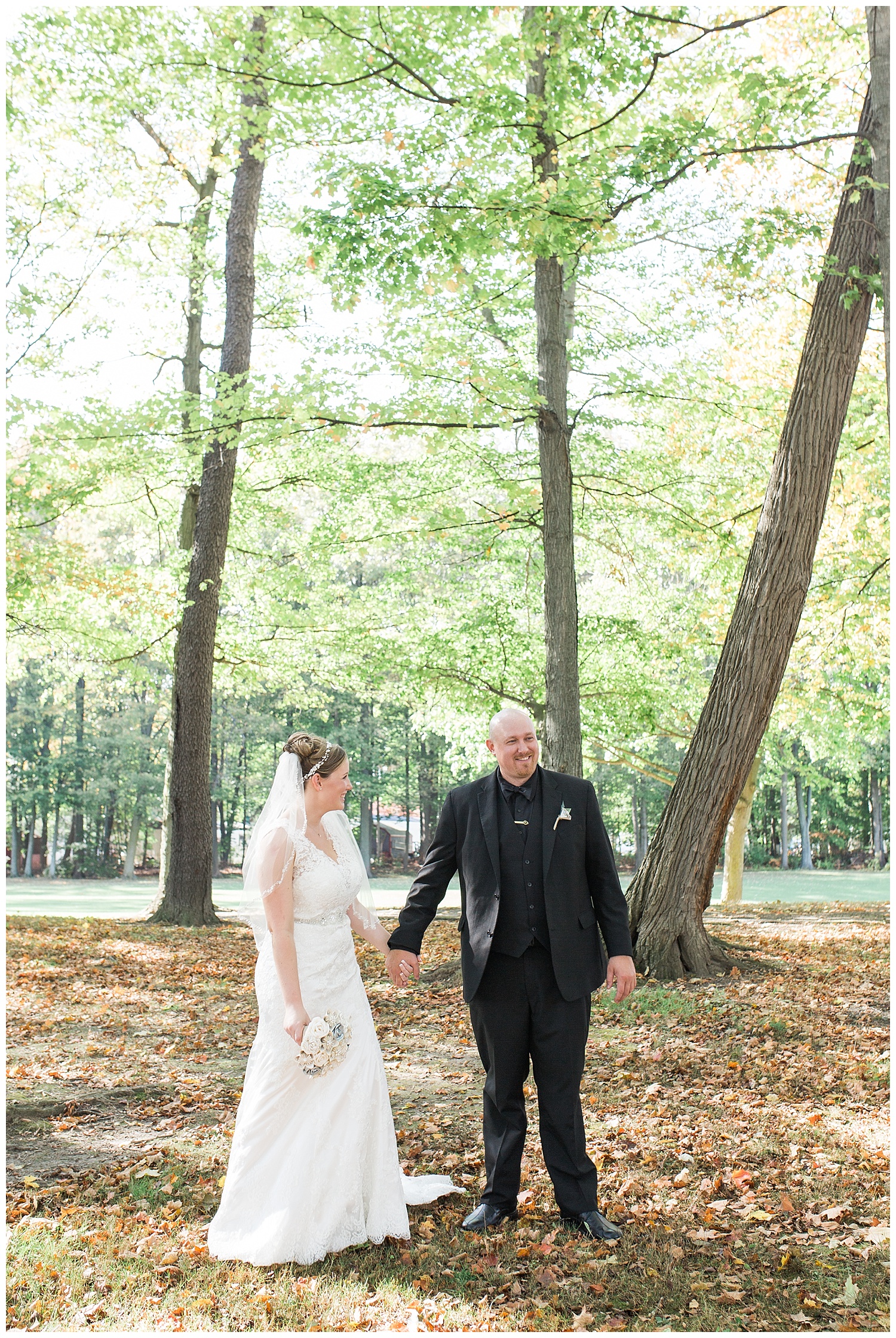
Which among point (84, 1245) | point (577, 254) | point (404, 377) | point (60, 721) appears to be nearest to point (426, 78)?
point (577, 254)

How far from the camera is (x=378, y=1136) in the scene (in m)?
4.32

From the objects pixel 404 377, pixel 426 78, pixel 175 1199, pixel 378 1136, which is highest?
pixel 426 78

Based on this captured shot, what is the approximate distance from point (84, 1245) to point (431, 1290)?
5.06ft

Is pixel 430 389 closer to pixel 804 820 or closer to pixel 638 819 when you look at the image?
pixel 804 820

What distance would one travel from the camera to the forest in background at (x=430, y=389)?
8750 mm

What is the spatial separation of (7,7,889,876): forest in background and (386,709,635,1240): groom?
207 inches

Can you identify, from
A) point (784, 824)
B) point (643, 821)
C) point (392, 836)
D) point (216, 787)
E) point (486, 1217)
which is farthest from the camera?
point (392, 836)

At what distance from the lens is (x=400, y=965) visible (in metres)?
4.51

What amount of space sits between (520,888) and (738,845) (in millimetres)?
16140

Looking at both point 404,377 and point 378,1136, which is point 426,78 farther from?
point 378,1136

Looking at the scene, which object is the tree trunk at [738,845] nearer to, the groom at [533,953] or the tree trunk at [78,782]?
the groom at [533,953]

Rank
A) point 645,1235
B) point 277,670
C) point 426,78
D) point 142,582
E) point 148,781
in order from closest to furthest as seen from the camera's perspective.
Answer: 1. point 645,1235
2. point 426,78
3. point 142,582
4. point 277,670
5. point 148,781

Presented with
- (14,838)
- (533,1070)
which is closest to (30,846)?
(14,838)

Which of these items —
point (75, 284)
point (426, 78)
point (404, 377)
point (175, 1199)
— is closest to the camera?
point (175, 1199)
